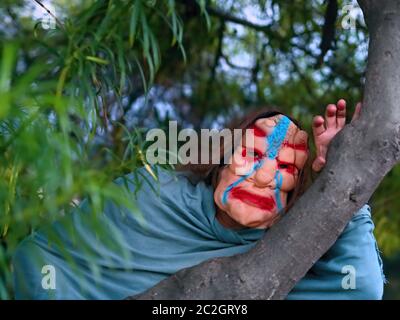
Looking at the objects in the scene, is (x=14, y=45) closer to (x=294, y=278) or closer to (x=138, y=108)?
(x=294, y=278)

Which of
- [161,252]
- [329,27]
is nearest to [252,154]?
[161,252]

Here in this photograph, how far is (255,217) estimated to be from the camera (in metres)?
1.65

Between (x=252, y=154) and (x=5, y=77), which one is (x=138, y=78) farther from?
(x=5, y=77)

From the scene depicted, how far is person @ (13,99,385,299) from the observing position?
160cm

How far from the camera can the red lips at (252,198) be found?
65.2 inches

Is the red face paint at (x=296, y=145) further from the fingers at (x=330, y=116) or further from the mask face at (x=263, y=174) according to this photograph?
the fingers at (x=330, y=116)

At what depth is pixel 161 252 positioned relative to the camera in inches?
67.1

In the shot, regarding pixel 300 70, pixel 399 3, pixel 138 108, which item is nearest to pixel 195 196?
pixel 399 3

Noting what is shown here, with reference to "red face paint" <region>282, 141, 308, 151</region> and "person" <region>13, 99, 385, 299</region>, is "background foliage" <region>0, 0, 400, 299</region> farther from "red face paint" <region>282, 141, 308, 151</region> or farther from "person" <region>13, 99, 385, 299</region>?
"red face paint" <region>282, 141, 308, 151</region>

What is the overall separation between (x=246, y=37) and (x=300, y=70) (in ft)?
0.88

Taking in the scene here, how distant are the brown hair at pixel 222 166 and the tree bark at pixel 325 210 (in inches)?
7.7

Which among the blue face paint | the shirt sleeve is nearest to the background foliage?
the blue face paint

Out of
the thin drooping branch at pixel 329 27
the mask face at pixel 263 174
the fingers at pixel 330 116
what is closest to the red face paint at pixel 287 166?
the mask face at pixel 263 174
